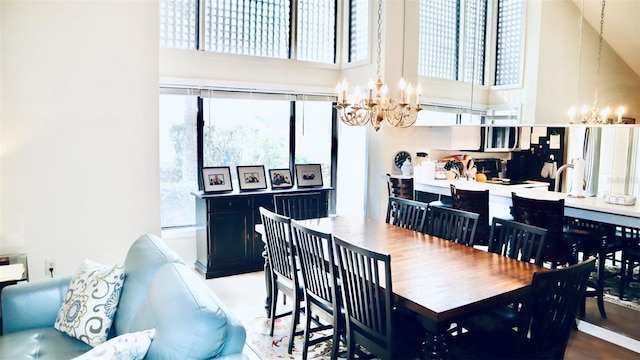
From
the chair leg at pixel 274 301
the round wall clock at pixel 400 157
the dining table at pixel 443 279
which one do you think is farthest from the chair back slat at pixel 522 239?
the round wall clock at pixel 400 157

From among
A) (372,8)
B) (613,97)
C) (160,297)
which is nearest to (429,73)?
(372,8)

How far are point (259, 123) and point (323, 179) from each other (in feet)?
3.74

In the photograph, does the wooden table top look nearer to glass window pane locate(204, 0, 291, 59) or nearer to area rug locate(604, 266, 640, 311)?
area rug locate(604, 266, 640, 311)

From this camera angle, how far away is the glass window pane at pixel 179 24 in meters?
4.74

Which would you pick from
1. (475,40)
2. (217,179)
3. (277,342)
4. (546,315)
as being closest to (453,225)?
(546,315)

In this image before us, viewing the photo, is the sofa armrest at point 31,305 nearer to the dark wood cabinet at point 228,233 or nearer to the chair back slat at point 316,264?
the chair back slat at point 316,264

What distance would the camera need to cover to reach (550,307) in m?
1.99

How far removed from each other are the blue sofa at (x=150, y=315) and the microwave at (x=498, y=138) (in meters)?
4.25

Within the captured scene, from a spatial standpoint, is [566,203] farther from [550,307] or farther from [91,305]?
[91,305]

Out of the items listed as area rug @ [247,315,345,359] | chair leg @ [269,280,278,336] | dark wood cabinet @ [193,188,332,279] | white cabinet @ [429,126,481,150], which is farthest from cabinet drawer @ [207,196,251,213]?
white cabinet @ [429,126,481,150]

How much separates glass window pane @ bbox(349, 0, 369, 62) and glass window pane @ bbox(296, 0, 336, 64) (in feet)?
0.78

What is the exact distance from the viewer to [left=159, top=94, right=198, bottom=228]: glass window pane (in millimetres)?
4902

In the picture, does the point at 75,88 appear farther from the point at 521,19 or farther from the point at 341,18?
the point at 521,19

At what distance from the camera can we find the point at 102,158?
3.83 m
